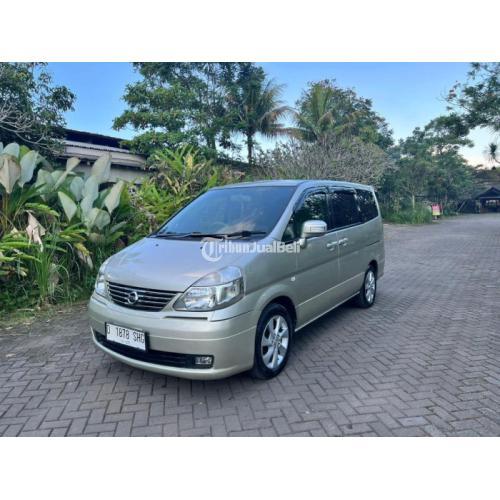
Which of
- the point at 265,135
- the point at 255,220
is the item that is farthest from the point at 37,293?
the point at 265,135

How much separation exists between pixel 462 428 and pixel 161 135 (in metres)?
13.4

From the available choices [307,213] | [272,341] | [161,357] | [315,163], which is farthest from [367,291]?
[315,163]

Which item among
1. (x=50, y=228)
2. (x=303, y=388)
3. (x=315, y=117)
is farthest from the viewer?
(x=315, y=117)

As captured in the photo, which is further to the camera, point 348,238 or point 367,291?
point 367,291

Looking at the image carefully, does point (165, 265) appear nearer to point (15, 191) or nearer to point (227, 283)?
point (227, 283)

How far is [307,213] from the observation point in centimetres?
382

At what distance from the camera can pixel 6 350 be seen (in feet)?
13.1

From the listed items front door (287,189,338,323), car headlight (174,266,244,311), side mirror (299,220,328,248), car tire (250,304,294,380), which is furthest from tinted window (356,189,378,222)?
car headlight (174,266,244,311)

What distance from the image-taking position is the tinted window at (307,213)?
11.5 feet

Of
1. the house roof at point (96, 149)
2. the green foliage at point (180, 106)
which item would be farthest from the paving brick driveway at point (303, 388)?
the green foliage at point (180, 106)

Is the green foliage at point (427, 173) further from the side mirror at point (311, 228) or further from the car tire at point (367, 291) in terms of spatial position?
the side mirror at point (311, 228)

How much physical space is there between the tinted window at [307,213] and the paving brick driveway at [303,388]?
4.30ft

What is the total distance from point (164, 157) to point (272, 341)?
6.14m

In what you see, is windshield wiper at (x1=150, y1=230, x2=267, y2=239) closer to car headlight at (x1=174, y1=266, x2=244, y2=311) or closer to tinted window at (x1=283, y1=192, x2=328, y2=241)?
tinted window at (x1=283, y1=192, x2=328, y2=241)
